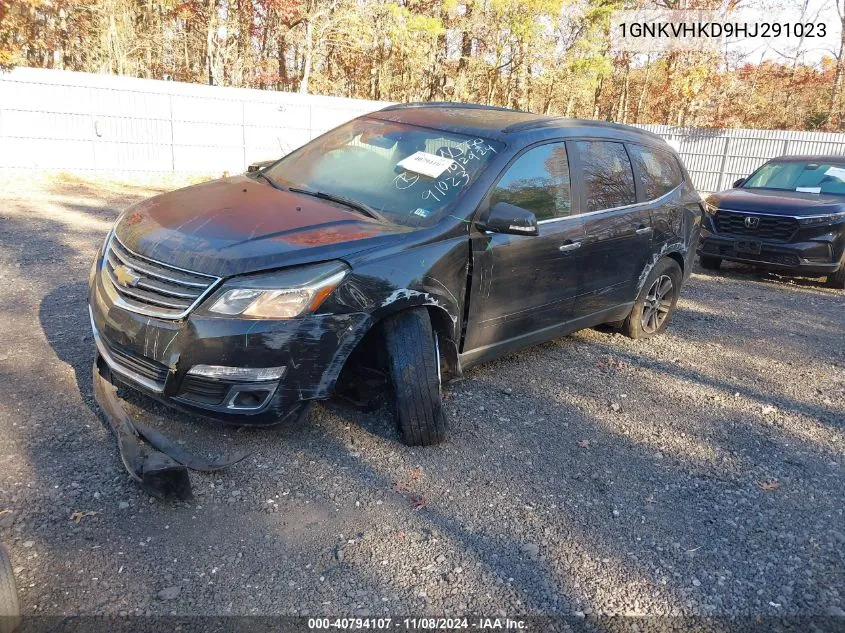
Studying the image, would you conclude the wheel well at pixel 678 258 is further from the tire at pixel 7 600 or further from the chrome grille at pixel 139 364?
the tire at pixel 7 600

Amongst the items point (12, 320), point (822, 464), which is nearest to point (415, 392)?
point (822, 464)

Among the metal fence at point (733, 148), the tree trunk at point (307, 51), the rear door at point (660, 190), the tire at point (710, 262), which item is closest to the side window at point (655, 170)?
the rear door at point (660, 190)

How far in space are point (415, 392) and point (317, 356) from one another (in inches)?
23.5

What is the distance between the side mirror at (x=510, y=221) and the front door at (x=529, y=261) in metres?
0.12

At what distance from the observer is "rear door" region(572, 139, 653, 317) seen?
4.59 metres

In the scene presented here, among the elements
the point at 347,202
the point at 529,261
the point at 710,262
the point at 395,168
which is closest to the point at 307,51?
the point at 710,262

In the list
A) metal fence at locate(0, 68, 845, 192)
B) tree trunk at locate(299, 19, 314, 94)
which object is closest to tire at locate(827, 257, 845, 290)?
metal fence at locate(0, 68, 845, 192)

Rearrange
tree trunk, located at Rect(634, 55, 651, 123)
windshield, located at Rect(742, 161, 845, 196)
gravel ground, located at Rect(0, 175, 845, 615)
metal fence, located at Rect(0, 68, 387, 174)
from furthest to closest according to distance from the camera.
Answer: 1. tree trunk, located at Rect(634, 55, 651, 123)
2. metal fence, located at Rect(0, 68, 387, 174)
3. windshield, located at Rect(742, 161, 845, 196)
4. gravel ground, located at Rect(0, 175, 845, 615)

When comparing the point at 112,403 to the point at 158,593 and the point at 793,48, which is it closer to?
the point at 158,593

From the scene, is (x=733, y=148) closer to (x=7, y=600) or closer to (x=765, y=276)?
(x=765, y=276)

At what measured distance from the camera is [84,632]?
2.19 m

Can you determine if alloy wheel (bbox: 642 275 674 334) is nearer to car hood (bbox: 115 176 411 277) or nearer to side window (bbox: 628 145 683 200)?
side window (bbox: 628 145 683 200)

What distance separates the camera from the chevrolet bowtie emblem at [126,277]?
3.21 meters

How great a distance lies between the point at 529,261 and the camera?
13.5 ft
